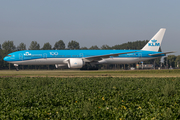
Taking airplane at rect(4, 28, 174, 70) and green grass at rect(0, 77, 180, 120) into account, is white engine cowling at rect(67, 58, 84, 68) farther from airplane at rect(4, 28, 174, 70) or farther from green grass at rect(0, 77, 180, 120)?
green grass at rect(0, 77, 180, 120)

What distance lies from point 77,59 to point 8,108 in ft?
102

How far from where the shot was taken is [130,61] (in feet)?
150

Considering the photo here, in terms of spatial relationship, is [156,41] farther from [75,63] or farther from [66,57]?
[66,57]

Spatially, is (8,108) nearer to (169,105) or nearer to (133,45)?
(169,105)

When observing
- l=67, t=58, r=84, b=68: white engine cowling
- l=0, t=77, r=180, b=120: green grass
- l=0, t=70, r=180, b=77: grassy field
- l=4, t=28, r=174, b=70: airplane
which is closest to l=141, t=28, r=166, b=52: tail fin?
l=4, t=28, r=174, b=70: airplane

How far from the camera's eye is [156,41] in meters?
48.5

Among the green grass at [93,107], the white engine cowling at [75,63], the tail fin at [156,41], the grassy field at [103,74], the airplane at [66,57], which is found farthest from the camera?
the tail fin at [156,41]

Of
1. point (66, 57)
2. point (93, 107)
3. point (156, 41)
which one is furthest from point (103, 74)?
point (156, 41)

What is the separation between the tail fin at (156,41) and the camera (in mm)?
48031

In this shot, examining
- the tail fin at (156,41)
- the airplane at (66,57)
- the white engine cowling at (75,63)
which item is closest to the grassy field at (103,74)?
the white engine cowling at (75,63)

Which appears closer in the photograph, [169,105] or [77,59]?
[169,105]

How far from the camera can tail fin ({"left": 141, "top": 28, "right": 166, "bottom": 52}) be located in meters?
48.0

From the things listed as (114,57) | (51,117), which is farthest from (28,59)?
(51,117)

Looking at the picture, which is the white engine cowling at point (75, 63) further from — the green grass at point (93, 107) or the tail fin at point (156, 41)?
the green grass at point (93, 107)
